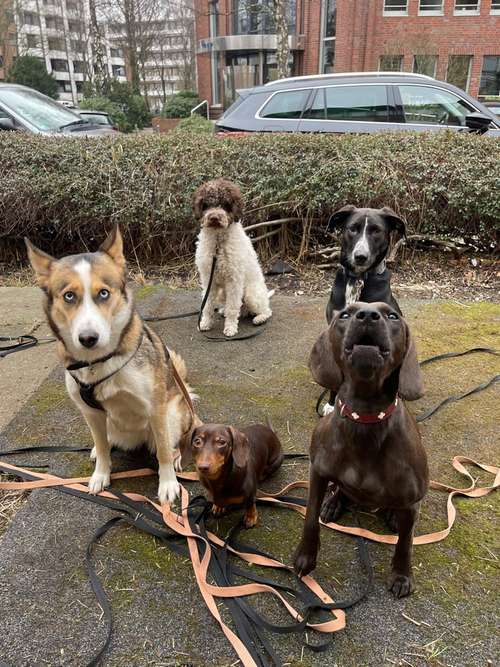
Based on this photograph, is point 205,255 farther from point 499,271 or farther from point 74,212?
point 499,271

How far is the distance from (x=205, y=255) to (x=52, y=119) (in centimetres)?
672

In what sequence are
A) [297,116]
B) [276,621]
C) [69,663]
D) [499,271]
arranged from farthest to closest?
[297,116]
[499,271]
[276,621]
[69,663]

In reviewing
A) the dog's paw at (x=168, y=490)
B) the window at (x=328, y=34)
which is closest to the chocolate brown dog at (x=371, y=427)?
the dog's paw at (x=168, y=490)

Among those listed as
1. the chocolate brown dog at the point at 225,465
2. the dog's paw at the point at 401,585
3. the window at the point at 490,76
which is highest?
the window at the point at 490,76

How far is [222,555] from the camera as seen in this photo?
229 centimetres

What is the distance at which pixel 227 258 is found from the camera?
4949 mm

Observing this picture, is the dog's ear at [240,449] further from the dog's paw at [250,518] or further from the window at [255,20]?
the window at [255,20]

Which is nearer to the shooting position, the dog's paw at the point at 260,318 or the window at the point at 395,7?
the dog's paw at the point at 260,318

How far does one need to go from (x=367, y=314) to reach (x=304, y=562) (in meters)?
1.23

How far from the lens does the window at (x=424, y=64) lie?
2760 cm

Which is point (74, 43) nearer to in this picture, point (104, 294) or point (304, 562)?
point (104, 294)

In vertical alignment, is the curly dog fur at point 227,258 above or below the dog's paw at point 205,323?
above

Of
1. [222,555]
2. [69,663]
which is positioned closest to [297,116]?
[222,555]

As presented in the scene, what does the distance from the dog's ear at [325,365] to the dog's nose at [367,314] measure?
245mm
